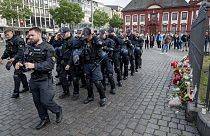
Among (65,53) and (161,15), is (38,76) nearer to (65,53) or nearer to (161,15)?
(65,53)

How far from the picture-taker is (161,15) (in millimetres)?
55781

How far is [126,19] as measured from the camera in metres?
61.5

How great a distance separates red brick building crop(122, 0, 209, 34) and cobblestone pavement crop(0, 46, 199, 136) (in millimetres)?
50589

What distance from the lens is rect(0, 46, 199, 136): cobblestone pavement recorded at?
408 cm

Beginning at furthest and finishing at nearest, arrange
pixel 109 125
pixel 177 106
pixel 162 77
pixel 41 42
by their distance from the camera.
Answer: pixel 162 77, pixel 177 106, pixel 109 125, pixel 41 42

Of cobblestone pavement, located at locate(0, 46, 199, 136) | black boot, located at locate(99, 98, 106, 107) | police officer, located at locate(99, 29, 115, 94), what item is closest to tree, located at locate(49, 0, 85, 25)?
cobblestone pavement, located at locate(0, 46, 199, 136)

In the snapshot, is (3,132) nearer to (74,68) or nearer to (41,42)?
(41,42)

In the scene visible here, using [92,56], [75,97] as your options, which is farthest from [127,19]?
[92,56]

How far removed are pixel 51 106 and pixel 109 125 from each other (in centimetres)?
129

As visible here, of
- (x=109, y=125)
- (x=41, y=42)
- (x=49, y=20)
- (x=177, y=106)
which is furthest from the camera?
(x=49, y=20)

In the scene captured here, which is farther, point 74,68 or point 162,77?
point 162,77

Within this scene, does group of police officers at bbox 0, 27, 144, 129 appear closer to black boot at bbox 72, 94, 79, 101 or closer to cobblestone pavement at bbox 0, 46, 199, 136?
black boot at bbox 72, 94, 79, 101

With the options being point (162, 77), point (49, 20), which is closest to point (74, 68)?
point (162, 77)

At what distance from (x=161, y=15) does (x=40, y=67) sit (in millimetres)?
56518
